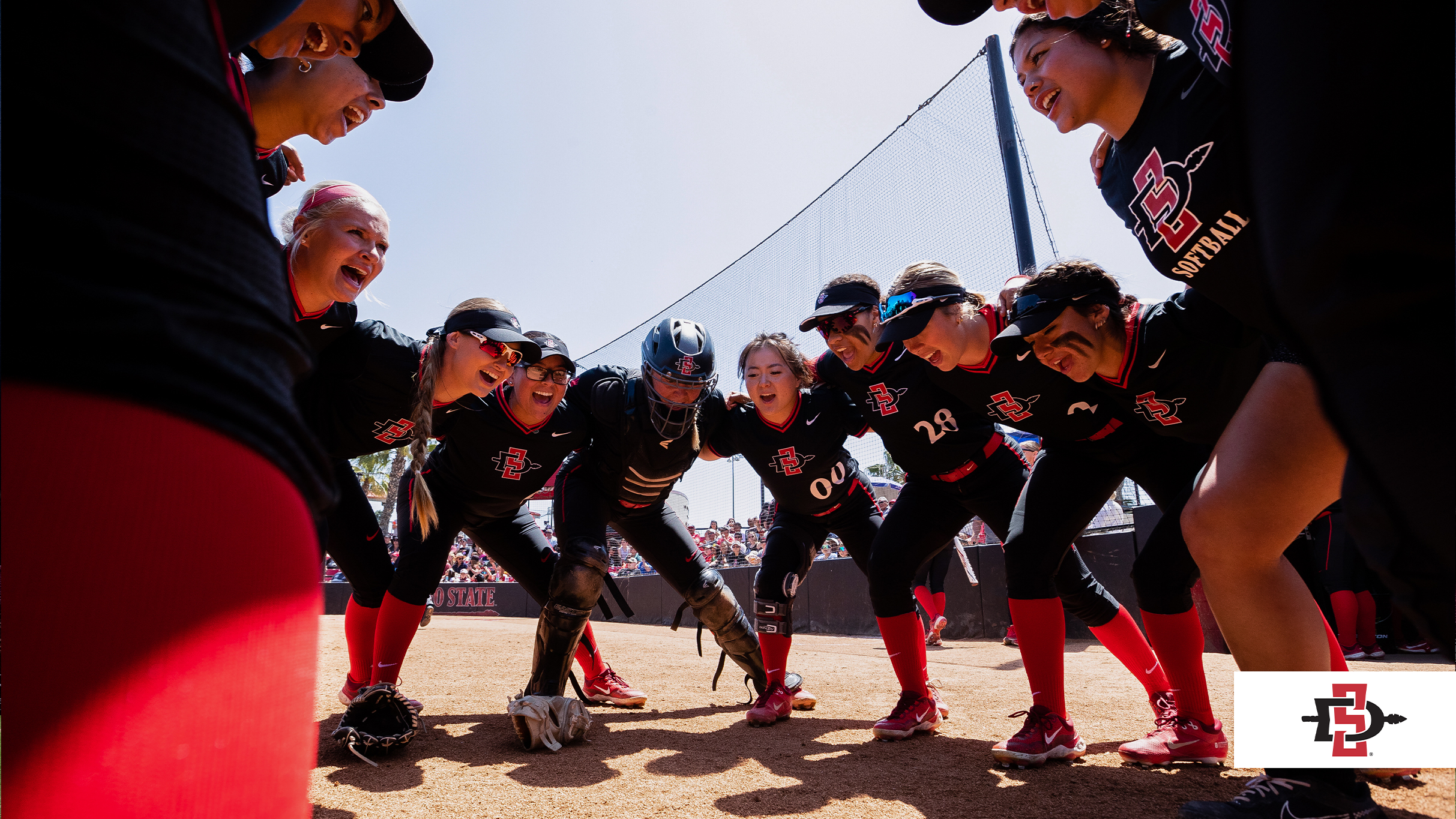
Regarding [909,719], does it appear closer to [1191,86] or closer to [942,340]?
[942,340]

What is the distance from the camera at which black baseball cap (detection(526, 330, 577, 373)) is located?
4164mm

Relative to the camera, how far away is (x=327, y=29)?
133cm

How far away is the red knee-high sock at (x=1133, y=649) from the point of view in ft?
11.3

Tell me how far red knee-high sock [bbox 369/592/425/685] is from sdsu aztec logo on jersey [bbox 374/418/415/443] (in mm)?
932

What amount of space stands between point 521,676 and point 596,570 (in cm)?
229

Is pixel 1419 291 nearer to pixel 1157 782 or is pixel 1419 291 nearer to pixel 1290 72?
pixel 1290 72

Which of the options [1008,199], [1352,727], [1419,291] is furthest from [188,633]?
[1008,199]

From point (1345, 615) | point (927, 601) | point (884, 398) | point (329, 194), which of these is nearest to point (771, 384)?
point (884, 398)

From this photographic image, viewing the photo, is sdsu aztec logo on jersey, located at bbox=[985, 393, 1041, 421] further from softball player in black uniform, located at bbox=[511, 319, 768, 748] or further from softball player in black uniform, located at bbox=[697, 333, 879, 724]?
softball player in black uniform, located at bbox=[511, 319, 768, 748]

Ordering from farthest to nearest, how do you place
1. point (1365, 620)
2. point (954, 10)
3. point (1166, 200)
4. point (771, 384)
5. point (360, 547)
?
point (1365, 620) → point (771, 384) → point (360, 547) → point (954, 10) → point (1166, 200)

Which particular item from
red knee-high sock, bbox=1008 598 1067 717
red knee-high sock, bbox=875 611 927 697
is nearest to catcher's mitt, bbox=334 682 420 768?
red knee-high sock, bbox=875 611 927 697

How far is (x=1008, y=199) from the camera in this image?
8.07m

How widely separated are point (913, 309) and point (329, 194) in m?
2.61

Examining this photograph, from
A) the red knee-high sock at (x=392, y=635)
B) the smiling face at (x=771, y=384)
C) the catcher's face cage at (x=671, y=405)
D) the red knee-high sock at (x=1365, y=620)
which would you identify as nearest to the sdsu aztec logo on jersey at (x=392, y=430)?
the red knee-high sock at (x=392, y=635)
